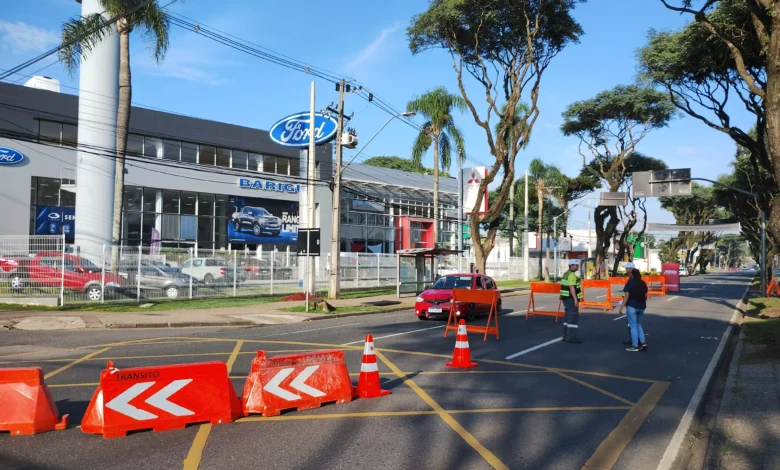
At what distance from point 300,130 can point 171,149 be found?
12264mm

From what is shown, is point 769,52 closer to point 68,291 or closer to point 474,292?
point 474,292

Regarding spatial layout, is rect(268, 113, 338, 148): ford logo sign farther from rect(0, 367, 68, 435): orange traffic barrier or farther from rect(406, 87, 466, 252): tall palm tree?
rect(0, 367, 68, 435): orange traffic barrier

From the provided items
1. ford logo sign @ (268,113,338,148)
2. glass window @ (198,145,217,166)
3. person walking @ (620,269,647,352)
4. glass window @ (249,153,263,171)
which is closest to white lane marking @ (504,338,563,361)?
person walking @ (620,269,647,352)

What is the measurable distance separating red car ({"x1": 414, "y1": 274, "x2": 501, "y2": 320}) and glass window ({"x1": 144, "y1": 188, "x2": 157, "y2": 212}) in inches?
1041

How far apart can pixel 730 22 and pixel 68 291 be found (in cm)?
2334

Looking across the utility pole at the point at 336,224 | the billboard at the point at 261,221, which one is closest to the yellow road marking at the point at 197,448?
the utility pole at the point at 336,224

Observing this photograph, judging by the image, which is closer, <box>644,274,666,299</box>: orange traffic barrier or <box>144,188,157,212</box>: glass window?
<box>644,274,666,299</box>: orange traffic barrier

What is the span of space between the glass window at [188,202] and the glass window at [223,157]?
3.05 metres

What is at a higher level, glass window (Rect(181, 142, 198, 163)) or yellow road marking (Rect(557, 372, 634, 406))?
glass window (Rect(181, 142, 198, 163))

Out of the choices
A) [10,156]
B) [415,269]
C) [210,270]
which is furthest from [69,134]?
[415,269]

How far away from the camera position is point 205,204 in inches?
1710

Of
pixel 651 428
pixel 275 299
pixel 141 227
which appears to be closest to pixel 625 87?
pixel 275 299

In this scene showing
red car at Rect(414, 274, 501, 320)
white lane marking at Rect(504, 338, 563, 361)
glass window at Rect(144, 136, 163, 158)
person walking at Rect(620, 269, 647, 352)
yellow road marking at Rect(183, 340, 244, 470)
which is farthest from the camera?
glass window at Rect(144, 136, 163, 158)

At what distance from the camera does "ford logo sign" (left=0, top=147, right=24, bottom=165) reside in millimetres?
33938
